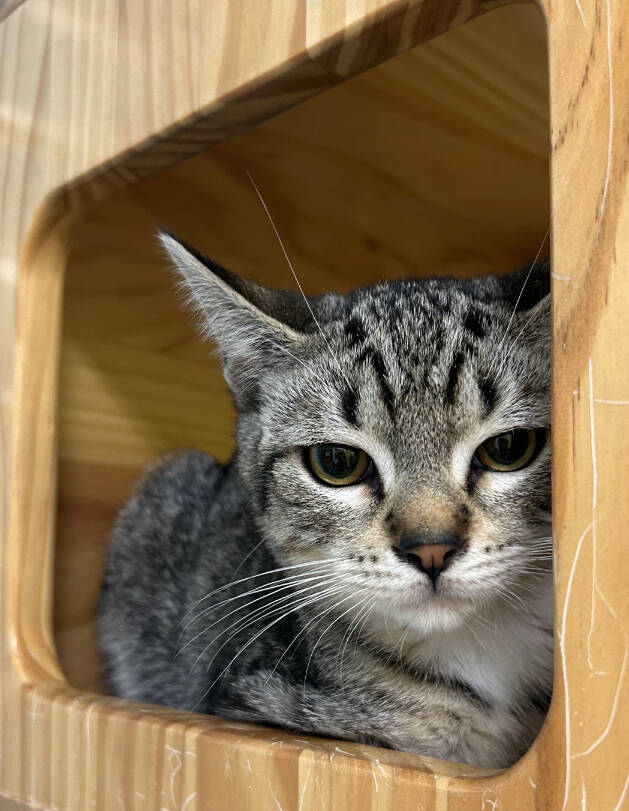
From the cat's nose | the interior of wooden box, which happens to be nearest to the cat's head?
the cat's nose

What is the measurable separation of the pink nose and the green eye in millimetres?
157

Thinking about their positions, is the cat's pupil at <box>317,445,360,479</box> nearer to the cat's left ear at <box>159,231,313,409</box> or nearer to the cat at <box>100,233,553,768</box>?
the cat at <box>100,233,553,768</box>

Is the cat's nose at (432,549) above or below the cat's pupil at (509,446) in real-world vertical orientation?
below

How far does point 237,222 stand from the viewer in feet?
5.45

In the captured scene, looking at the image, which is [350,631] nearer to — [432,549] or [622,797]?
[432,549]

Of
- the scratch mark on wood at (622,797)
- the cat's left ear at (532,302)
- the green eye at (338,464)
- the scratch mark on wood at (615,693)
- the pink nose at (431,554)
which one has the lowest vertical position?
the scratch mark on wood at (622,797)

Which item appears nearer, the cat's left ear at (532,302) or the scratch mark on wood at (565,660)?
the scratch mark on wood at (565,660)

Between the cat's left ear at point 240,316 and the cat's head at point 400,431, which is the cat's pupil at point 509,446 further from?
the cat's left ear at point 240,316

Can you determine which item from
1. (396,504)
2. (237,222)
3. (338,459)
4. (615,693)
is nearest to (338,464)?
(338,459)

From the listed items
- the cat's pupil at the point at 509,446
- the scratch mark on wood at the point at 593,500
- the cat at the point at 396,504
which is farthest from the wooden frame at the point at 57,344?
the cat's pupil at the point at 509,446

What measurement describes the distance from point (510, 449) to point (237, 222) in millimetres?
963

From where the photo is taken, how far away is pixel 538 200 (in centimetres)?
174

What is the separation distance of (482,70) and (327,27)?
0.65 m

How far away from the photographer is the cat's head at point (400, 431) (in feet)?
2.70
